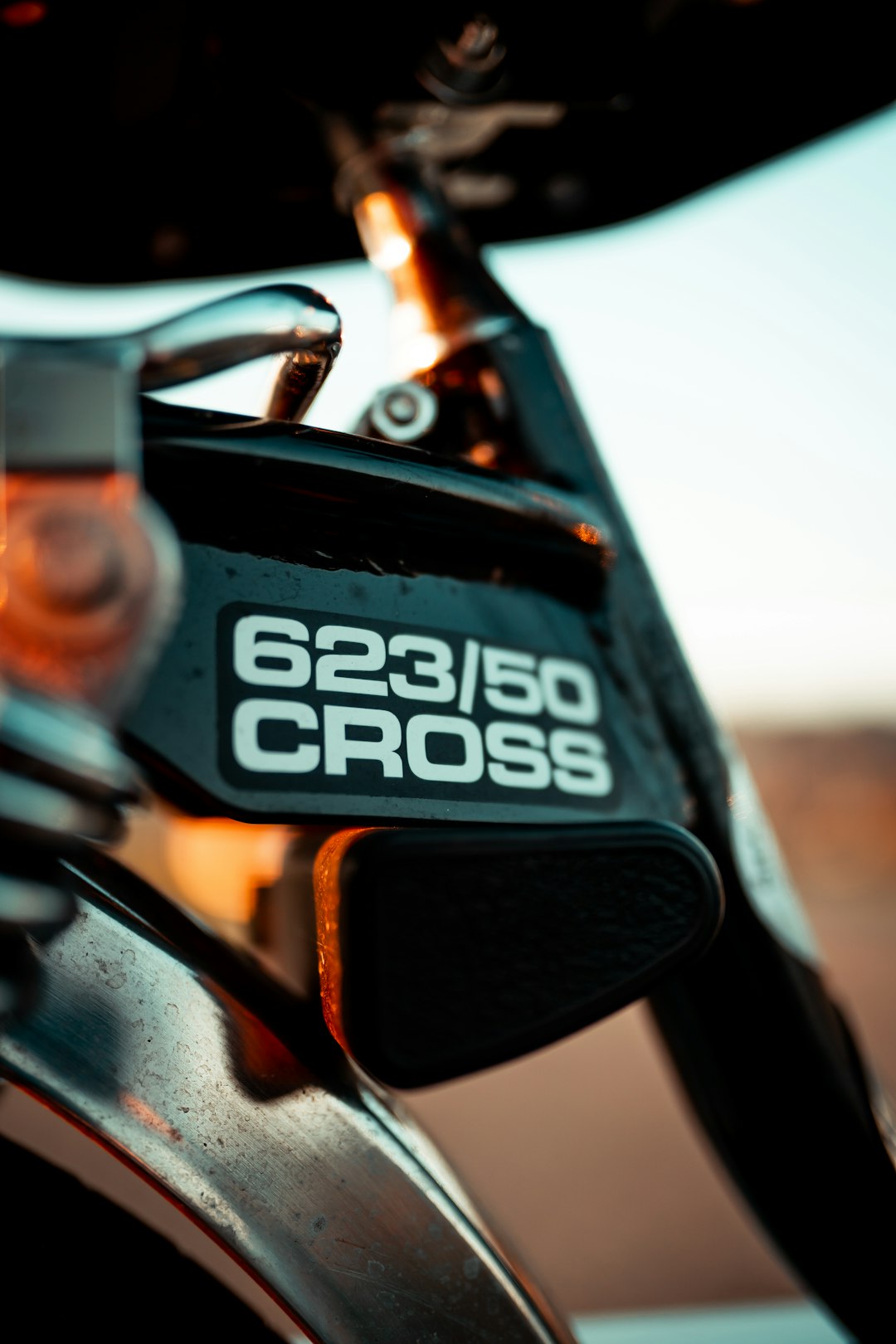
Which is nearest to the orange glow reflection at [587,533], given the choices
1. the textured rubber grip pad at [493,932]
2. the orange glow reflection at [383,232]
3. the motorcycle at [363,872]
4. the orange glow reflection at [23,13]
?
the motorcycle at [363,872]

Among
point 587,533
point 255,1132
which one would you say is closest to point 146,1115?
point 255,1132

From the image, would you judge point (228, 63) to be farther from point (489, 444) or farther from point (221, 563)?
point (221, 563)

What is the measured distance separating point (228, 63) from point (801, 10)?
1.67ft

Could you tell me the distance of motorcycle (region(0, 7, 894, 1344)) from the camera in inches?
18.7

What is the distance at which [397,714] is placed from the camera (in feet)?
1.79

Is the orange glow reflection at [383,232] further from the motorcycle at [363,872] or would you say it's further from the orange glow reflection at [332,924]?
the orange glow reflection at [332,924]

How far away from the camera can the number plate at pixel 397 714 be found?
0.50 m

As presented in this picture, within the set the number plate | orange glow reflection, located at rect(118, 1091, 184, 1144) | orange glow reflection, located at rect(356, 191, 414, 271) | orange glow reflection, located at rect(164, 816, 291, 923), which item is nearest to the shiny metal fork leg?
orange glow reflection, located at rect(118, 1091, 184, 1144)

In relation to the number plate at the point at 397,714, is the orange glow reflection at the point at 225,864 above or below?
above

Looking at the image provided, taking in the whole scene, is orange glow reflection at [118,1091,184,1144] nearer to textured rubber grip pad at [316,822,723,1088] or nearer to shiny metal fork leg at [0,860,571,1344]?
shiny metal fork leg at [0,860,571,1344]

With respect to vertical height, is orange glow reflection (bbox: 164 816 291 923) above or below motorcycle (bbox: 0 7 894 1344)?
above

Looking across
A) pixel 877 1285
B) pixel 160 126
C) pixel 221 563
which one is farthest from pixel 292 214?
pixel 877 1285

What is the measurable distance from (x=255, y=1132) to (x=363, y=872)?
7.1 inches

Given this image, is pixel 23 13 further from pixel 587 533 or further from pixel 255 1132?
pixel 255 1132
